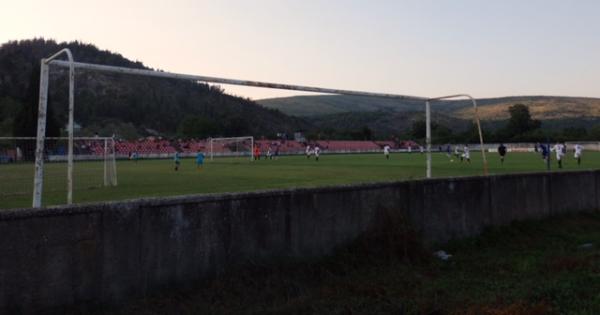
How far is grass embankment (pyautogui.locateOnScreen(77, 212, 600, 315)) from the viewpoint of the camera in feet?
19.9

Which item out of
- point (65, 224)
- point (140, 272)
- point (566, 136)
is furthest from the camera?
point (566, 136)

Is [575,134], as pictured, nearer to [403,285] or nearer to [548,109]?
[548,109]

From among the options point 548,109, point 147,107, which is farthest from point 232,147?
point 548,109

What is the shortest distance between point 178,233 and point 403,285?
2992 mm

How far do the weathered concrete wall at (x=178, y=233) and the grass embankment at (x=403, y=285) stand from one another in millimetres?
264

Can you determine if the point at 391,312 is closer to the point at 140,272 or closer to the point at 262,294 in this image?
the point at 262,294

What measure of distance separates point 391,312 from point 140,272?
9.55 feet

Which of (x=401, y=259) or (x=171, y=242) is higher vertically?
(x=171, y=242)

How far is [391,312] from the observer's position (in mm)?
5980

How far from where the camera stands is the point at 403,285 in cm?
717

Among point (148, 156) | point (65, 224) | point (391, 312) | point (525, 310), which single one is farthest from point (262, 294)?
A: point (148, 156)

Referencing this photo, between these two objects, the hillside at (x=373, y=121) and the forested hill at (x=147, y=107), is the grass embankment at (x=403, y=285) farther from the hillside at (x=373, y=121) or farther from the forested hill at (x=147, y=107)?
the hillside at (x=373, y=121)

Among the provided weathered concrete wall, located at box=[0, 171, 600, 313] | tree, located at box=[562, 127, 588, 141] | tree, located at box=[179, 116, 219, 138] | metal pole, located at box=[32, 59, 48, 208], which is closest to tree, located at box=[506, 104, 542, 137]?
tree, located at box=[562, 127, 588, 141]

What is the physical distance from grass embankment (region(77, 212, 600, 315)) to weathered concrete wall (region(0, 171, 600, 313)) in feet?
0.86
